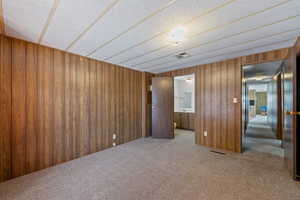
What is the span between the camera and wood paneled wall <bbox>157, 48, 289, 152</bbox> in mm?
3086

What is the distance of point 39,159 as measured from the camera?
2340 mm

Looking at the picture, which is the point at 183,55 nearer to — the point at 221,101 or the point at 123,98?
the point at 221,101

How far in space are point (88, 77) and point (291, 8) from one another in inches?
136

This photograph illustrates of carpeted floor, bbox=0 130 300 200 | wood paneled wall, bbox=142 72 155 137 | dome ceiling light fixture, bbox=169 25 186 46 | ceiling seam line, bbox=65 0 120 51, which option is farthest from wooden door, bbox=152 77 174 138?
ceiling seam line, bbox=65 0 120 51

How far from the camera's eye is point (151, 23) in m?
1.70

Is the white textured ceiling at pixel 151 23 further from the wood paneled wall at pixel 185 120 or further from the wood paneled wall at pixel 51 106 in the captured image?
the wood paneled wall at pixel 185 120

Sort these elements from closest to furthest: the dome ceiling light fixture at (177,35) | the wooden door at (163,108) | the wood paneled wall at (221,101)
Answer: the dome ceiling light fixture at (177,35), the wood paneled wall at (221,101), the wooden door at (163,108)

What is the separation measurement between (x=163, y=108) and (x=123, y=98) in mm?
1441

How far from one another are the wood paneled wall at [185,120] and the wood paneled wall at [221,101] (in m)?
1.82

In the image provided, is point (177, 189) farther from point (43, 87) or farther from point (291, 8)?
point (43, 87)

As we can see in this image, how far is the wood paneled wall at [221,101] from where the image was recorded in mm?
3086

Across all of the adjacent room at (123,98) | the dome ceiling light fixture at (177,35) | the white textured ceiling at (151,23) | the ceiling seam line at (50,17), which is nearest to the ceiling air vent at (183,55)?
the adjacent room at (123,98)

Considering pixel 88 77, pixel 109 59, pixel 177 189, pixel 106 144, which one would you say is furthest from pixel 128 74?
pixel 177 189

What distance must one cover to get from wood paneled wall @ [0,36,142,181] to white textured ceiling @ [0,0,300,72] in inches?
15.1
